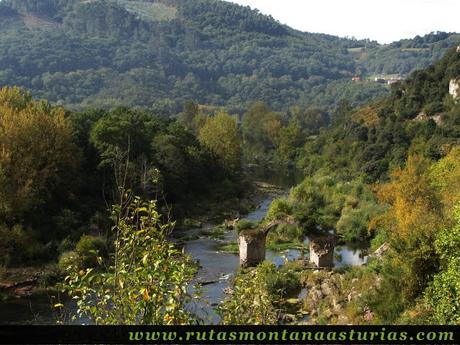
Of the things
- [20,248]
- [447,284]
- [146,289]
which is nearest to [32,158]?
[20,248]

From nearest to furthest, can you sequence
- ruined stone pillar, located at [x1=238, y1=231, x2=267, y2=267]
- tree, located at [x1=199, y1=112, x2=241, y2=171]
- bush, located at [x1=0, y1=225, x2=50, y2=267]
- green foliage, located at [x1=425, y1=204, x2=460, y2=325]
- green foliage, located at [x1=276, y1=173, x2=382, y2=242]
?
green foliage, located at [x1=425, y1=204, x2=460, y2=325], bush, located at [x1=0, y1=225, x2=50, y2=267], ruined stone pillar, located at [x1=238, y1=231, x2=267, y2=267], green foliage, located at [x1=276, y1=173, x2=382, y2=242], tree, located at [x1=199, y1=112, x2=241, y2=171]

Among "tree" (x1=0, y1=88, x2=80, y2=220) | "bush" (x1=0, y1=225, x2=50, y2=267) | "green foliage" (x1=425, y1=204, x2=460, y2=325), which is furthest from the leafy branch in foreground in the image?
"tree" (x1=0, y1=88, x2=80, y2=220)

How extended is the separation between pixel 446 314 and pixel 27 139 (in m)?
35.1

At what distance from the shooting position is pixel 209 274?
4134 cm

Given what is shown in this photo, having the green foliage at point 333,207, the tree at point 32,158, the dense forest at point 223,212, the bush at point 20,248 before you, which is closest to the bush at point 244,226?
the dense forest at point 223,212

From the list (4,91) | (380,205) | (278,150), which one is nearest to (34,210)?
(4,91)

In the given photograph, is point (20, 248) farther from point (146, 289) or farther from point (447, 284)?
point (146, 289)

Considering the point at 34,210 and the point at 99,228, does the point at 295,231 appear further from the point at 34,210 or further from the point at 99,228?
the point at 34,210

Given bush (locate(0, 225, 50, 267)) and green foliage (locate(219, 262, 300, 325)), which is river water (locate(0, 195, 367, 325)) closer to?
bush (locate(0, 225, 50, 267))

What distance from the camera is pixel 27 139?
4588 cm

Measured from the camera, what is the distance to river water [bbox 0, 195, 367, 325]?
105 feet

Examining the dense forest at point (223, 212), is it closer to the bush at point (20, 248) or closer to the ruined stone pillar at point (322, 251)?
the bush at point (20, 248)

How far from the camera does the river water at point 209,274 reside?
1265 inches

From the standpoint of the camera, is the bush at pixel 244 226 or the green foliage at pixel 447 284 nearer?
the green foliage at pixel 447 284
